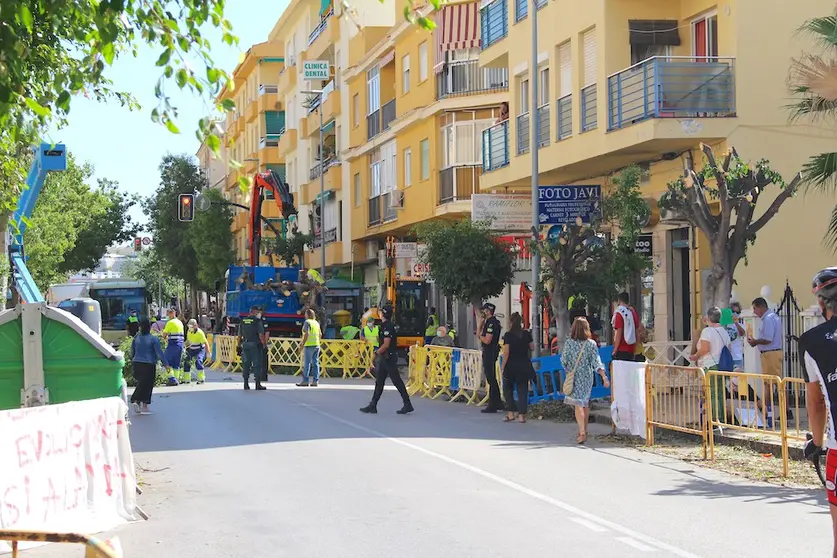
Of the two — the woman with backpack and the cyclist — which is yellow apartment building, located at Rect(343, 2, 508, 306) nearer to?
the woman with backpack

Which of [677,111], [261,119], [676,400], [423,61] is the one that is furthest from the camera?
[261,119]

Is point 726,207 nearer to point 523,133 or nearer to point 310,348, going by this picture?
point 523,133

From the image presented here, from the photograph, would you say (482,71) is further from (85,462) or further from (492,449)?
(85,462)

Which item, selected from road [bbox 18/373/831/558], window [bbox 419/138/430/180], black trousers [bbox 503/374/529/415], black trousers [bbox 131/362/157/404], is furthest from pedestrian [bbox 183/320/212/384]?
black trousers [bbox 503/374/529/415]

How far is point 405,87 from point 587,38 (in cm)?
1660

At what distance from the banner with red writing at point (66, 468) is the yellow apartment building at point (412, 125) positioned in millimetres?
25351

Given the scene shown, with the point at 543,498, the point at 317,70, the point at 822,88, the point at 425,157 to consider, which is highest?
the point at 317,70

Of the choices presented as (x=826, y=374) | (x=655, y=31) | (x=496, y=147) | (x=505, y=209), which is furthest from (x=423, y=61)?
(x=826, y=374)

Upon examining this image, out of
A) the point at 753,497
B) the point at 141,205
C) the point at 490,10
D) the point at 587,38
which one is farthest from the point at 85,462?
the point at 141,205

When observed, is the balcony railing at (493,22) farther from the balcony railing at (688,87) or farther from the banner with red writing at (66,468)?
the banner with red writing at (66,468)

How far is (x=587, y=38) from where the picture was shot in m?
24.8

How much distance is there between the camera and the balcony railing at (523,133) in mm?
28000

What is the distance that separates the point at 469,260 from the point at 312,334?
4.02m

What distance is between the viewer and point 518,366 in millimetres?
18797
